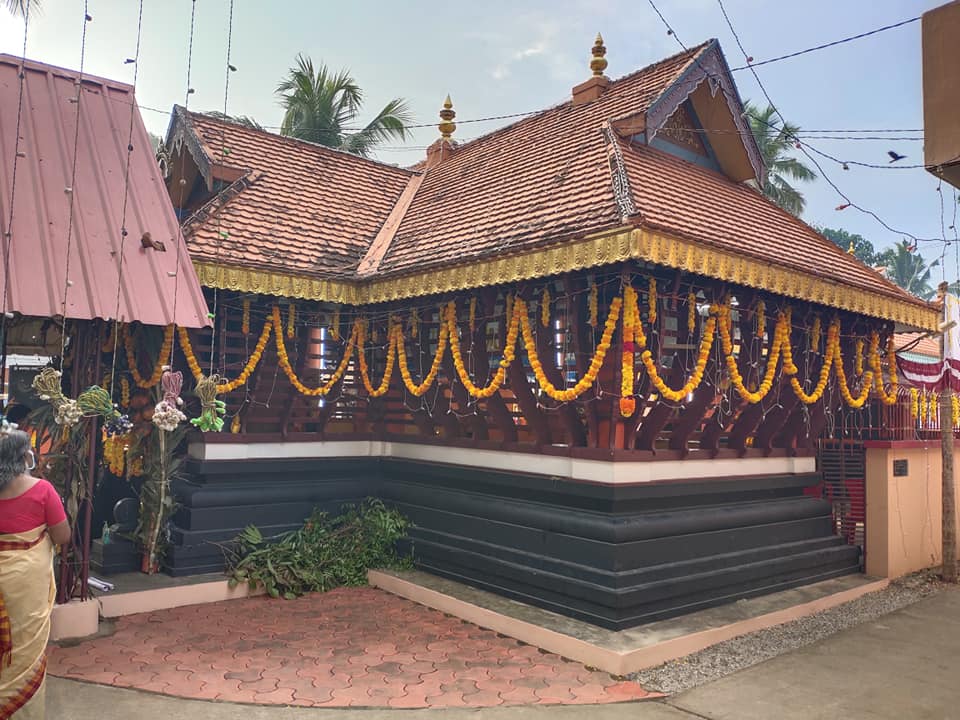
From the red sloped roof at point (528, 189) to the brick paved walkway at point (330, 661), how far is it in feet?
11.9

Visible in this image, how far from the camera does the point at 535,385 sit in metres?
8.10

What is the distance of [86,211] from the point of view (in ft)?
22.8

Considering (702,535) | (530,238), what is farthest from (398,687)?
(530,238)

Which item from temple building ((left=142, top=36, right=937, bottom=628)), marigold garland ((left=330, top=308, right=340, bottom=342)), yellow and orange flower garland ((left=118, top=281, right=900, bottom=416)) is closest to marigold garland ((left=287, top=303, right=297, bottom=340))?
temple building ((left=142, top=36, right=937, bottom=628))

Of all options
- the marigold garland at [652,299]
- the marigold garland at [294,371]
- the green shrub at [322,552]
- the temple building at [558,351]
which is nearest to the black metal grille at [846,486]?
the temple building at [558,351]

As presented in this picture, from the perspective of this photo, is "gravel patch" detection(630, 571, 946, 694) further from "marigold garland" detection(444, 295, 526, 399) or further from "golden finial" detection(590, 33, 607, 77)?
"golden finial" detection(590, 33, 607, 77)

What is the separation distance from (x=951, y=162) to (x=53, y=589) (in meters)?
6.04

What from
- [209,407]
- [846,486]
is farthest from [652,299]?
[846,486]

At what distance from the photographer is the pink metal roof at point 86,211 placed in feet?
20.7

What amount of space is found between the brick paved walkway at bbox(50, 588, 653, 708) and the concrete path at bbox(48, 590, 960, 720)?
6.2 inches

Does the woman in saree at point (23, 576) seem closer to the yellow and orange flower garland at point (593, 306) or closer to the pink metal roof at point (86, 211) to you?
the pink metal roof at point (86, 211)

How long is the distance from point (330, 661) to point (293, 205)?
603 centimetres

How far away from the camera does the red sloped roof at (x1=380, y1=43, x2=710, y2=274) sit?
7.31 metres

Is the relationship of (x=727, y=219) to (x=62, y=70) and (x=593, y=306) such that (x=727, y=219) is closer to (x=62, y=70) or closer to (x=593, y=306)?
(x=593, y=306)
